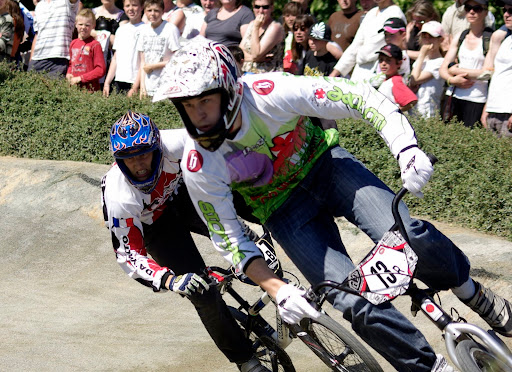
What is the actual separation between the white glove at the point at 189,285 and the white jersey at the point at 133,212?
154 mm

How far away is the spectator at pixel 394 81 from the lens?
792 centimetres

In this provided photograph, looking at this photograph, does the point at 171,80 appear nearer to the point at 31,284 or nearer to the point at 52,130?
the point at 31,284

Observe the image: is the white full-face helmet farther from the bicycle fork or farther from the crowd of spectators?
the crowd of spectators

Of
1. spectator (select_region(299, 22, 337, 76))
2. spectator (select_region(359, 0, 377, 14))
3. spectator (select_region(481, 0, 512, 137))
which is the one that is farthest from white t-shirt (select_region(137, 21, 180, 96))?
spectator (select_region(481, 0, 512, 137))

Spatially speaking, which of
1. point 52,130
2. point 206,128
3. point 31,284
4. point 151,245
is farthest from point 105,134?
point 206,128

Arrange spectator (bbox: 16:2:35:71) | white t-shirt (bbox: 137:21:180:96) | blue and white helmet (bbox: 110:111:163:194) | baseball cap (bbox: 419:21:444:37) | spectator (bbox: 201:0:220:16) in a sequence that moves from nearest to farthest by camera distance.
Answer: blue and white helmet (bbox: 110:111:163:194) → baseball cap (bbox: 419:21:444:37) → white t-shirt (bbox: 137:21:180:96) → spectator (bbox: 201:0:220:16) → spectator (bbox: 16:2:35:71)

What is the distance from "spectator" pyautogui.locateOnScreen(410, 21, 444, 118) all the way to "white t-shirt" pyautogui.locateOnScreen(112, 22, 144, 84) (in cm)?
371

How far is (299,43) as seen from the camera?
9625mm

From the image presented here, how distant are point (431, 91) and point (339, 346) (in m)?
4.68

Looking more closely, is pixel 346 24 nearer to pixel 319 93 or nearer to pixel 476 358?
pixel 319 93

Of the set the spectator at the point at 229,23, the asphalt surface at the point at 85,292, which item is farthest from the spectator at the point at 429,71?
the spectator at the point at 229,23

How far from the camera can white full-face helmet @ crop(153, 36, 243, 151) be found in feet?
13.0

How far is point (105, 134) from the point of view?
10156mm

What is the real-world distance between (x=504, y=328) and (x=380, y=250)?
110 centimetres
